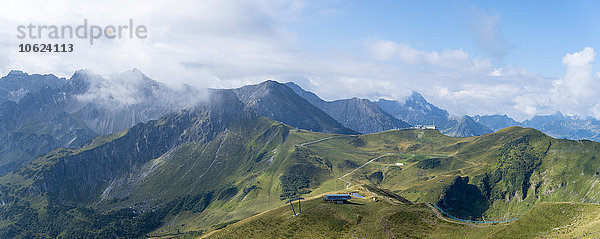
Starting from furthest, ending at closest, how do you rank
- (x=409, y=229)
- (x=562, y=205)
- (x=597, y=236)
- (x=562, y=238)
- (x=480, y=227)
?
(x=409, y=229), (x=480, y=227), (x=562, y=205), (x=562, y=238), (x=597, y=236)

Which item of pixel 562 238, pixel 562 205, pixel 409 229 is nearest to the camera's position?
pixel 562 238

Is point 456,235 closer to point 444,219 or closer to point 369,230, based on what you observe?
point 444,219

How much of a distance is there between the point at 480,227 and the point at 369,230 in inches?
2234

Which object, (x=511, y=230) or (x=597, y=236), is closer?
(x=597, y=236)

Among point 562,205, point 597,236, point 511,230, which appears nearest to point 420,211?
point 511,230

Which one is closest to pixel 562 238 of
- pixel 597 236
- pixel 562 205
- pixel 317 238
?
pixel 597 236

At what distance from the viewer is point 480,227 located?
17238cm

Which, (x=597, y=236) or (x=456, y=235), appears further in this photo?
(x=456, y=235)

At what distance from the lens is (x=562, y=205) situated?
531ft

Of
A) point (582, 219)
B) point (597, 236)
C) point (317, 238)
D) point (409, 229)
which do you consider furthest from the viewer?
point (317, 238)

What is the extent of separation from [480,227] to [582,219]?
4137cm

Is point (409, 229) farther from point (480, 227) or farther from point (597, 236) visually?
point (597, 236)

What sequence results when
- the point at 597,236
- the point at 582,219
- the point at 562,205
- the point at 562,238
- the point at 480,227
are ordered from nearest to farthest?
the point at 597,236, the point at 562,238, the point at 582,219, the point at 562,205, the point at 480,227

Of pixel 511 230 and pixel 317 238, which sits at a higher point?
pixel 511 230
